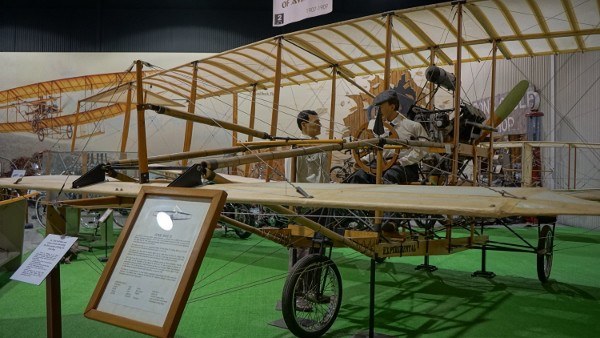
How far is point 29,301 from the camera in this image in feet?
16.0

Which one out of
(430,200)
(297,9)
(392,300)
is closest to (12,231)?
(392,300)

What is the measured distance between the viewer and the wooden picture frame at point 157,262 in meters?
2.00

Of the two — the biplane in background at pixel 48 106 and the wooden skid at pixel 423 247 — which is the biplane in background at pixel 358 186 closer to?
the wooden skid at pixel 423 247

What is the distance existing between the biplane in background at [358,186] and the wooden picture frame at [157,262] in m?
0.50

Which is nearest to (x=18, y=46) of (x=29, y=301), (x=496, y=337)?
(x=29, y=301)

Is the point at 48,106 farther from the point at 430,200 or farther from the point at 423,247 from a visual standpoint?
the point at 430,200

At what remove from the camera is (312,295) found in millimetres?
4027

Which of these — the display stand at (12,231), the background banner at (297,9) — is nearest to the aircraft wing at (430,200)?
the display stand at (12,231)

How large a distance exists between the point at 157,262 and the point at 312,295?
6.83ft

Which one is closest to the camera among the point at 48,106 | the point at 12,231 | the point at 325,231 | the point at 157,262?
the point at 157,262

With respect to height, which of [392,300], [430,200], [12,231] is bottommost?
[392,300]

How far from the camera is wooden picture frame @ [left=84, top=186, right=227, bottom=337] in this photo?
200cm

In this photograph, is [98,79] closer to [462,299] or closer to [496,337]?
[462,299]

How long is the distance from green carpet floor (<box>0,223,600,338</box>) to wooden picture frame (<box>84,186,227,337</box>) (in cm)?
99
